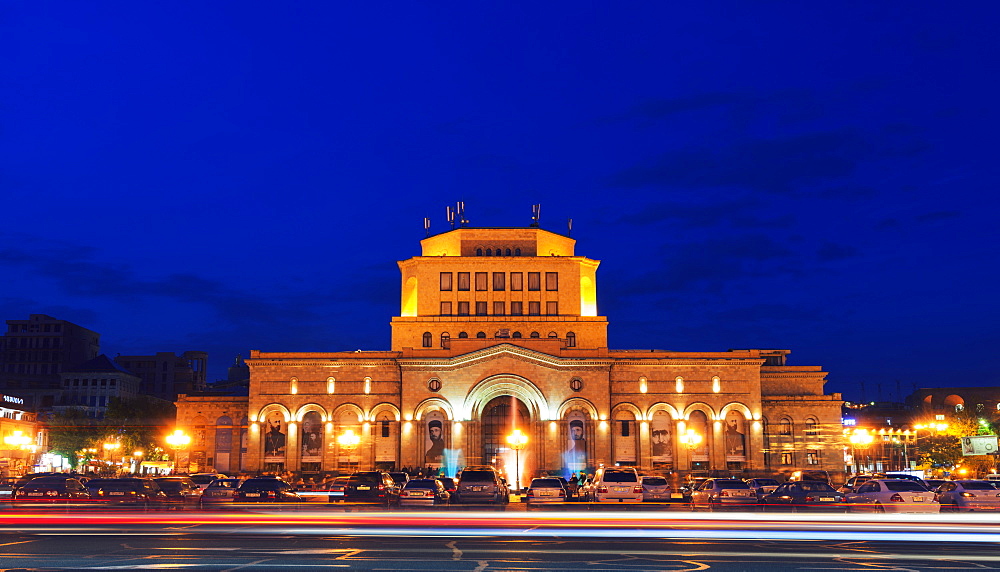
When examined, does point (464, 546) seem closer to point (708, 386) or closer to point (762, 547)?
point (762, 547)

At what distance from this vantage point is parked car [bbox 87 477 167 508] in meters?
37.3

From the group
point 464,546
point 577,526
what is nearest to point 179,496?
point 577,526

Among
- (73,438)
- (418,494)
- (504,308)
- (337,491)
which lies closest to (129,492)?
(337,491)

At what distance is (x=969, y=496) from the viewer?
109 feet

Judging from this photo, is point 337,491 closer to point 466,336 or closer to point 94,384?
point 466,336

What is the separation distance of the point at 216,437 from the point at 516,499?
35340 mm

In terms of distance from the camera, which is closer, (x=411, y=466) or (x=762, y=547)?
(x=762, y=547)

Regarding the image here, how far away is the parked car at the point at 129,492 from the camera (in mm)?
37281

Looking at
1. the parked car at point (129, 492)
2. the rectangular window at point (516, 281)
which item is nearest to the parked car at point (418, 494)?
the parked car at point (129, 492)

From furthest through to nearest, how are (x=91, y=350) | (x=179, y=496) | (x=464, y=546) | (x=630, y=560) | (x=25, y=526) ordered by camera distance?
(x=91, y=350) < (x=179, y=496) < (x=25, y=526) < (x=464, y=546) < (x=630, y=560)

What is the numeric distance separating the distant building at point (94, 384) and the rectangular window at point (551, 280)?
2733 inches

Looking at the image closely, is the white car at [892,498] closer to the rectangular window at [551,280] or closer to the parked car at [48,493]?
the parked car at [48,493]

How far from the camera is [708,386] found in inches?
2788

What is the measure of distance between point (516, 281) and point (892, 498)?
4748cm
